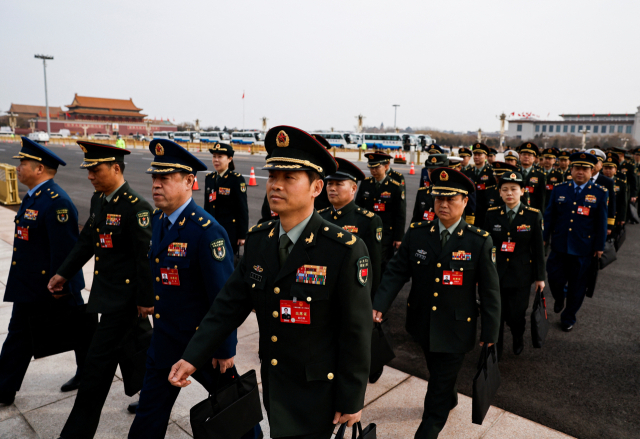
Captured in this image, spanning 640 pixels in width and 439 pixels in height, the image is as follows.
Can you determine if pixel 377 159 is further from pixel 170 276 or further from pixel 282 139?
pixel 282 139

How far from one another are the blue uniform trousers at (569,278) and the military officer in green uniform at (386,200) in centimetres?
220

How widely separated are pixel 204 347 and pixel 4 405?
2.84 metres

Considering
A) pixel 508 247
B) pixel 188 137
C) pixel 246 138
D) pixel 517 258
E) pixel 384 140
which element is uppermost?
pixel 188 137

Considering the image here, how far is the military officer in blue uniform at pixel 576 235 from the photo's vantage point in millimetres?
6004

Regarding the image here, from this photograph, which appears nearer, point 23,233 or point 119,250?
point 119,250

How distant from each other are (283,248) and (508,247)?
377 cm

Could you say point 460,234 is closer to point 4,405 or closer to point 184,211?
point 184,211

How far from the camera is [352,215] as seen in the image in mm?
4684

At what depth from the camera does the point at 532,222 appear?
5.08 metres

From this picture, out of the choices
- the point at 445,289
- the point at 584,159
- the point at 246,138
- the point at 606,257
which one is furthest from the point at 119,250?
the point at 246,138

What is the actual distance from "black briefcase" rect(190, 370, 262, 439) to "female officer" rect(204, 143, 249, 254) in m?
4.58

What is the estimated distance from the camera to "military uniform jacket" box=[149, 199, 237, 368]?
2.92m

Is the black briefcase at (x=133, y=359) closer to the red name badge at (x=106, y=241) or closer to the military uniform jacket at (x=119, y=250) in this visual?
the military uniform jacket at (x=119, y=250)

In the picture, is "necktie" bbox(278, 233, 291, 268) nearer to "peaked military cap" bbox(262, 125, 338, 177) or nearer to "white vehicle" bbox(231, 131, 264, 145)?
"peaked military cap" bbox(262, 125, 338, 177)
